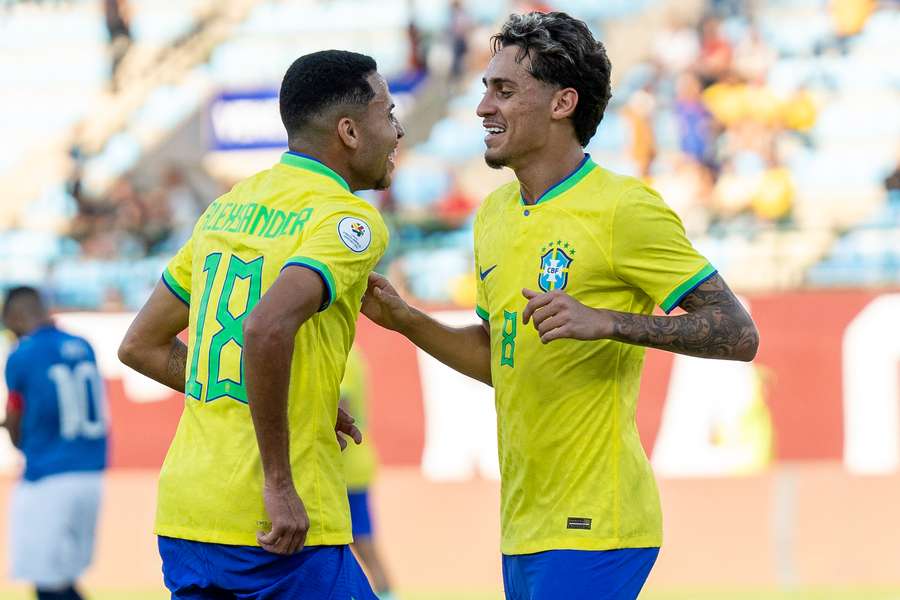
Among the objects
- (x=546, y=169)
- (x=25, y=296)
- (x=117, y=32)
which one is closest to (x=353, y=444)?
(x=25, y=296)

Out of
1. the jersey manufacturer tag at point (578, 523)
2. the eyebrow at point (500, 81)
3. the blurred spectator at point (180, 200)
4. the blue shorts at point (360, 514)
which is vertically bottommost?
the blue shorts at point (360, 514)

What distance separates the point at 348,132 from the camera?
12.3ft

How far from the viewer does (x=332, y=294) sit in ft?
11.2

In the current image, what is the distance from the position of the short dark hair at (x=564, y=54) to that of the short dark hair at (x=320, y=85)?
665 millimetres

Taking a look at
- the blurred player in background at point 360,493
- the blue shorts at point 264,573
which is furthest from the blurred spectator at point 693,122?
the blue shorts at point 264,573

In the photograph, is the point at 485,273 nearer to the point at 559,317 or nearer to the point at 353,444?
the point at 559,317

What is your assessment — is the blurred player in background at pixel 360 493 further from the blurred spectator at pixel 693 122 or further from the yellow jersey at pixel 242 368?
the blurred spectator at pixel 693 122

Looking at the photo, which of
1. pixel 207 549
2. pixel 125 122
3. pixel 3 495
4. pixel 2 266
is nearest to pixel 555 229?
pixel 207 549

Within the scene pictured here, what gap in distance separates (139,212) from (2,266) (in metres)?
1.64

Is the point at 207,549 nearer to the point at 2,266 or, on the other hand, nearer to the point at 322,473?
the point at 322,473

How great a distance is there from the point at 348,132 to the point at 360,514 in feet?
17.3

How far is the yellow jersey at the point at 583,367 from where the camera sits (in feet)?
13.0

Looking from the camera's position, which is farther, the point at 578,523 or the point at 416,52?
the point at 416,52

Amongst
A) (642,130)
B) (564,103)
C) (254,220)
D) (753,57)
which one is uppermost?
(753,57)
